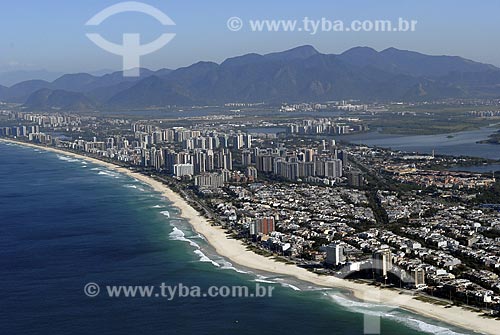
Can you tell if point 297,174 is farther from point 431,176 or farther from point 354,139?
point 354,139

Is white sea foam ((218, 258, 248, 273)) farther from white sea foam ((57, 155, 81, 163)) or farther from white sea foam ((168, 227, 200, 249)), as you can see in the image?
white sea foam ((57, 155, 81, 163))

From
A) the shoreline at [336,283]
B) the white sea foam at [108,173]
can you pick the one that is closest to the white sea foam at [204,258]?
the shoreline at [336,283]

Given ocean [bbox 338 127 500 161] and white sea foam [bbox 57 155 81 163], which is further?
white sea foam [bbox 57 155 81 163]

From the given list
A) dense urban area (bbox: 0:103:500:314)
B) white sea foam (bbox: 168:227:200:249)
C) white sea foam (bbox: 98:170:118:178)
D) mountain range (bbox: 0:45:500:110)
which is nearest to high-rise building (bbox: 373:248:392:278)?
dense urban area (bbox: 0:103:500:314)

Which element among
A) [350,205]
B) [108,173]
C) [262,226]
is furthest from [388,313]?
[108,173]

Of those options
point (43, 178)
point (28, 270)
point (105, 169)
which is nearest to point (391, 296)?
point (28, 270)

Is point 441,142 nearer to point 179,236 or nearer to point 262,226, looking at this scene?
point 262,226

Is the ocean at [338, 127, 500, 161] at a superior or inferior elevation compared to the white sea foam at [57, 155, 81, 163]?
superior

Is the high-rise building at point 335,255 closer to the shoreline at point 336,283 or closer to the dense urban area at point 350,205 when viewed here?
the dense urban area at point 350,205
